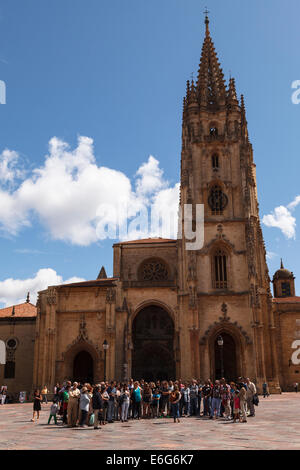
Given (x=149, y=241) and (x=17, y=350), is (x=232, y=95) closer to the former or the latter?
(x=149, y=241)

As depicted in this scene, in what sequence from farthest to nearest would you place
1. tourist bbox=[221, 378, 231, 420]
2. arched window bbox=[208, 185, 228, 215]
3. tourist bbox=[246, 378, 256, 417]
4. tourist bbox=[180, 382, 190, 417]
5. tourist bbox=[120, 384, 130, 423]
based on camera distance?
arched window bbox=[208, 185, 228, 215]
tourist bbox=[180, 382, 190, 417]
tourist bbox=[221, 378, 231, 420]
tourist bbox=[120, 384, 130, 423]
tourist bbox=[246, 378, 256, 417]

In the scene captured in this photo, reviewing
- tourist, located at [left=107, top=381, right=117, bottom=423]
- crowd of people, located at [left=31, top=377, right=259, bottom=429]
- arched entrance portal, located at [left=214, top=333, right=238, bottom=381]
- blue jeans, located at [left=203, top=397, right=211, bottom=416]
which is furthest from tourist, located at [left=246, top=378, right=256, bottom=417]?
arched entrance portal, located at [left=214, top=333, right=238, bottom=381]

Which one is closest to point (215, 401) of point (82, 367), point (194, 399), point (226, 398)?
point (226, 398)

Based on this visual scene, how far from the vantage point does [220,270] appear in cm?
3831

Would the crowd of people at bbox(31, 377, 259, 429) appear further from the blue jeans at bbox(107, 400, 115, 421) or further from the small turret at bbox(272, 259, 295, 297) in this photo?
the small turret at bbox(272, 259, 295, 297)

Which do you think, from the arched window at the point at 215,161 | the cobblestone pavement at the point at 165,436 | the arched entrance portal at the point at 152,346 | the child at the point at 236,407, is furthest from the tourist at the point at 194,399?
the arched window at the point at 215,161

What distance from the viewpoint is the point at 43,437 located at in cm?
1198

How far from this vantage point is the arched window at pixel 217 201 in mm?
39969

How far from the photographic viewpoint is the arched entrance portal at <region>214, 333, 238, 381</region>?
37406mm

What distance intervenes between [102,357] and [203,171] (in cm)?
1905

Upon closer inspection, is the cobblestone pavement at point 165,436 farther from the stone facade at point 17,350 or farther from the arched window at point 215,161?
the arched window at point 215,161

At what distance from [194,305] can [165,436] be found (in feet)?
80.0

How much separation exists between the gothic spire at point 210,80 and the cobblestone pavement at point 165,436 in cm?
3529

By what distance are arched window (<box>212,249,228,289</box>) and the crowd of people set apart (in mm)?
18787
